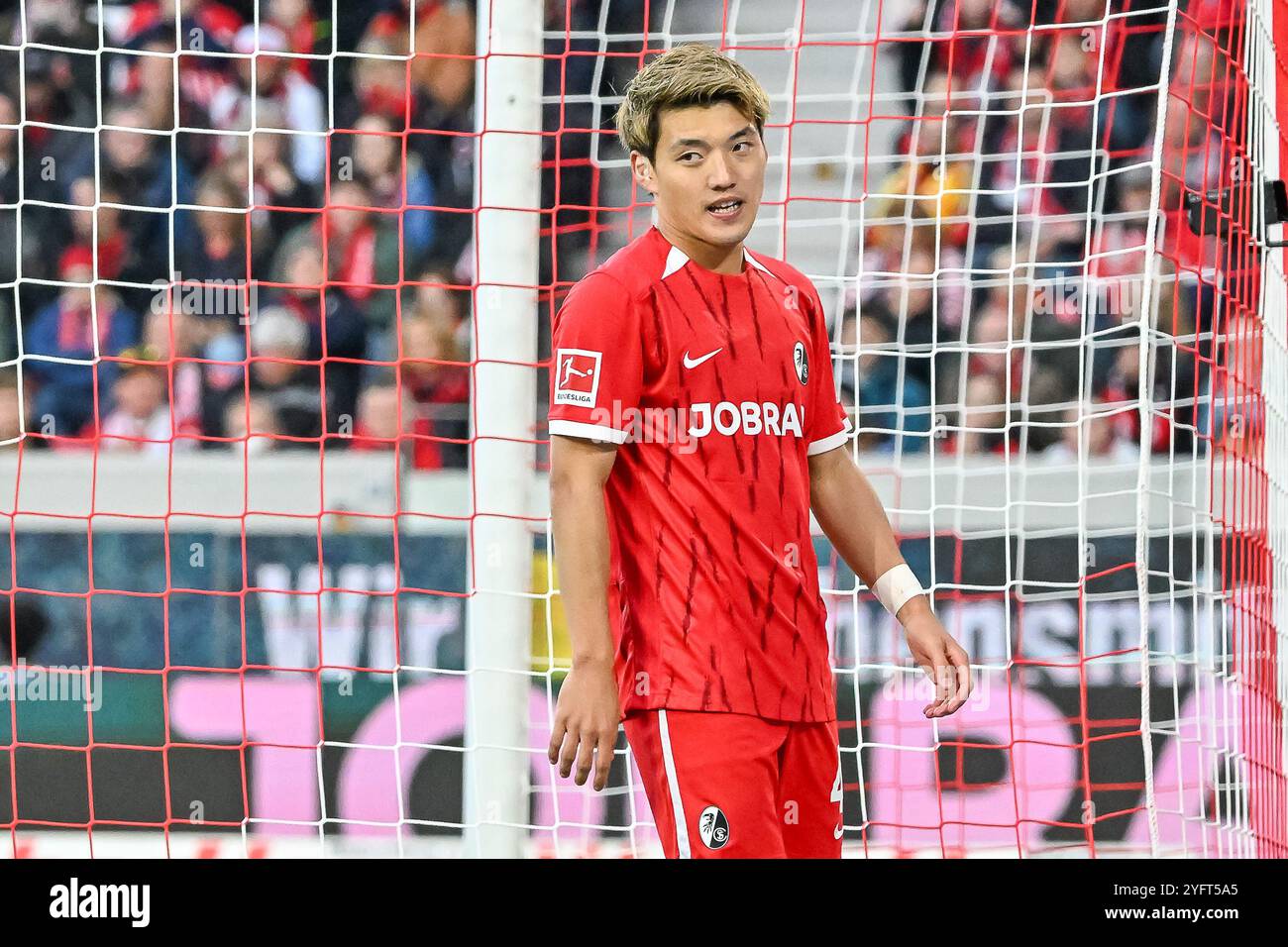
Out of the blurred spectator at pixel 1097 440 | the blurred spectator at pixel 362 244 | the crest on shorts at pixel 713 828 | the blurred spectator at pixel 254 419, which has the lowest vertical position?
the crest on shorts at pixel 713 828

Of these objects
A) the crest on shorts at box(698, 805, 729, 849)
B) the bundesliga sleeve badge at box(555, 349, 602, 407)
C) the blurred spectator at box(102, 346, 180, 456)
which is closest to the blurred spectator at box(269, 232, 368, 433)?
the blurred spectator at box(102, 346, 180, 456)

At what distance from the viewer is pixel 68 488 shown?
15.8ft

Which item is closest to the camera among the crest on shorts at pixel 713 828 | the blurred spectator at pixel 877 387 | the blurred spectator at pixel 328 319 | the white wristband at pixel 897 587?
the crest on shorts at pixel 713 828

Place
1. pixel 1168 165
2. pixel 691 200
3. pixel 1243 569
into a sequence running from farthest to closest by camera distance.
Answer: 1. pixel 1168 165
2. pixel 1243 569
3. pixel 691 200

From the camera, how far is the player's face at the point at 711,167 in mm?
2131

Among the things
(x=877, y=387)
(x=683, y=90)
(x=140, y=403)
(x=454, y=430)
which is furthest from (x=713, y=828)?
(x=140, y=403)

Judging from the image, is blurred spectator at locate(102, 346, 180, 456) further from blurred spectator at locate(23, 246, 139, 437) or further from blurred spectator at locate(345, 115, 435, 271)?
blurred spectator at locate(345, 115, 435, 271)

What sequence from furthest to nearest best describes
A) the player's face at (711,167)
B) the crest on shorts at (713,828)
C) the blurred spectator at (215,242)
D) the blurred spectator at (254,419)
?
the blurred spectator at (215,242) < the blurred spectator at (254,419) < the player's face at (711,167) < the crest on shorts at (713,828)

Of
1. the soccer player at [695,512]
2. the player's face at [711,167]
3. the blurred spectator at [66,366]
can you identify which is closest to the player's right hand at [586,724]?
the soccer player at [695,512]

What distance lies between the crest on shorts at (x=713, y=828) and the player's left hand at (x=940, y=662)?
0.38m

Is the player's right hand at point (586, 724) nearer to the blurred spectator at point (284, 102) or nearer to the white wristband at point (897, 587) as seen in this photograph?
the white wristband at point (897, 587)

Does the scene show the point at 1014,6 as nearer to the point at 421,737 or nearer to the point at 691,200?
the point at 421,737
